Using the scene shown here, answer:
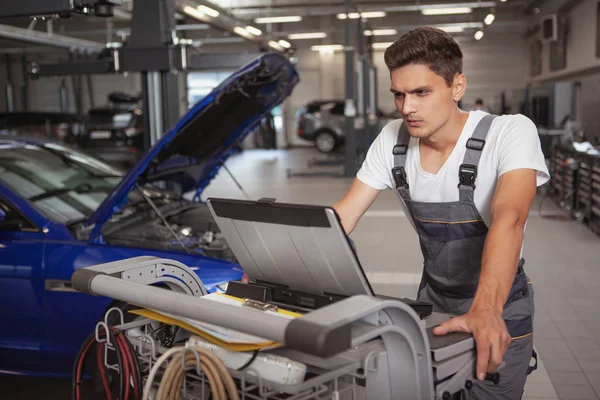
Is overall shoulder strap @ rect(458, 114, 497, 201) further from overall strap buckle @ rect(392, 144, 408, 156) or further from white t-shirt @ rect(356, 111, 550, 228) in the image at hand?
overall strap buckle @ rect(392, 144, 408, 156)

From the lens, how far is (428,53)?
1954 millimetres

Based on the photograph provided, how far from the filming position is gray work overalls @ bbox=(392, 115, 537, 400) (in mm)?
2057

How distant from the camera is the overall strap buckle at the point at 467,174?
2.05 m

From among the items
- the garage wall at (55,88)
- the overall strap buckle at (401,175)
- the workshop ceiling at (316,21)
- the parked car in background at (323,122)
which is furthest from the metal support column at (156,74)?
the garage wall at (55,88)

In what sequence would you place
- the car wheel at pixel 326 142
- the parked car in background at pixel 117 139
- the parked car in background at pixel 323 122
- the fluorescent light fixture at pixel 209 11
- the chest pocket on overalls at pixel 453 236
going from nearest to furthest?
1. the chest pocket on overalls at pixel 453 236
2. the fluorescent light fixture at pixel 209 11
3. the parked car in background at pixel 117 139
4. the parked car in background at pixel 323 122
5. the car wheel at pixel 326 142

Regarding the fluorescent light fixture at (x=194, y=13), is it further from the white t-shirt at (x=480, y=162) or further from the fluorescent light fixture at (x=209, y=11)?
the white t-shirt at (x=480, y=162)

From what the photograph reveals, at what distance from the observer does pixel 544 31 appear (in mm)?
19344

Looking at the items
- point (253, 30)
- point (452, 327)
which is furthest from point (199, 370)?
point (253, 30)

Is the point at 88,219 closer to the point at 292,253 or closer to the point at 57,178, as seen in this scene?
the point at 57,178

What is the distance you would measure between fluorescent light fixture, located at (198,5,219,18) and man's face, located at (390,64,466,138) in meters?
11.8

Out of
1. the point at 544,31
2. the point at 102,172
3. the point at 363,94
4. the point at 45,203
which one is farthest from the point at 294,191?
the point at 544,31

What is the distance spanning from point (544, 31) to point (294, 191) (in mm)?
10387

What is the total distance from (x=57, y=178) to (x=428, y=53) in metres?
3.21

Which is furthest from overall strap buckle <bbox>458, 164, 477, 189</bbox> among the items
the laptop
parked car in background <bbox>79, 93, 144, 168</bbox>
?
parked car in background <bbox>79, 93, 144, 168</bbox>
